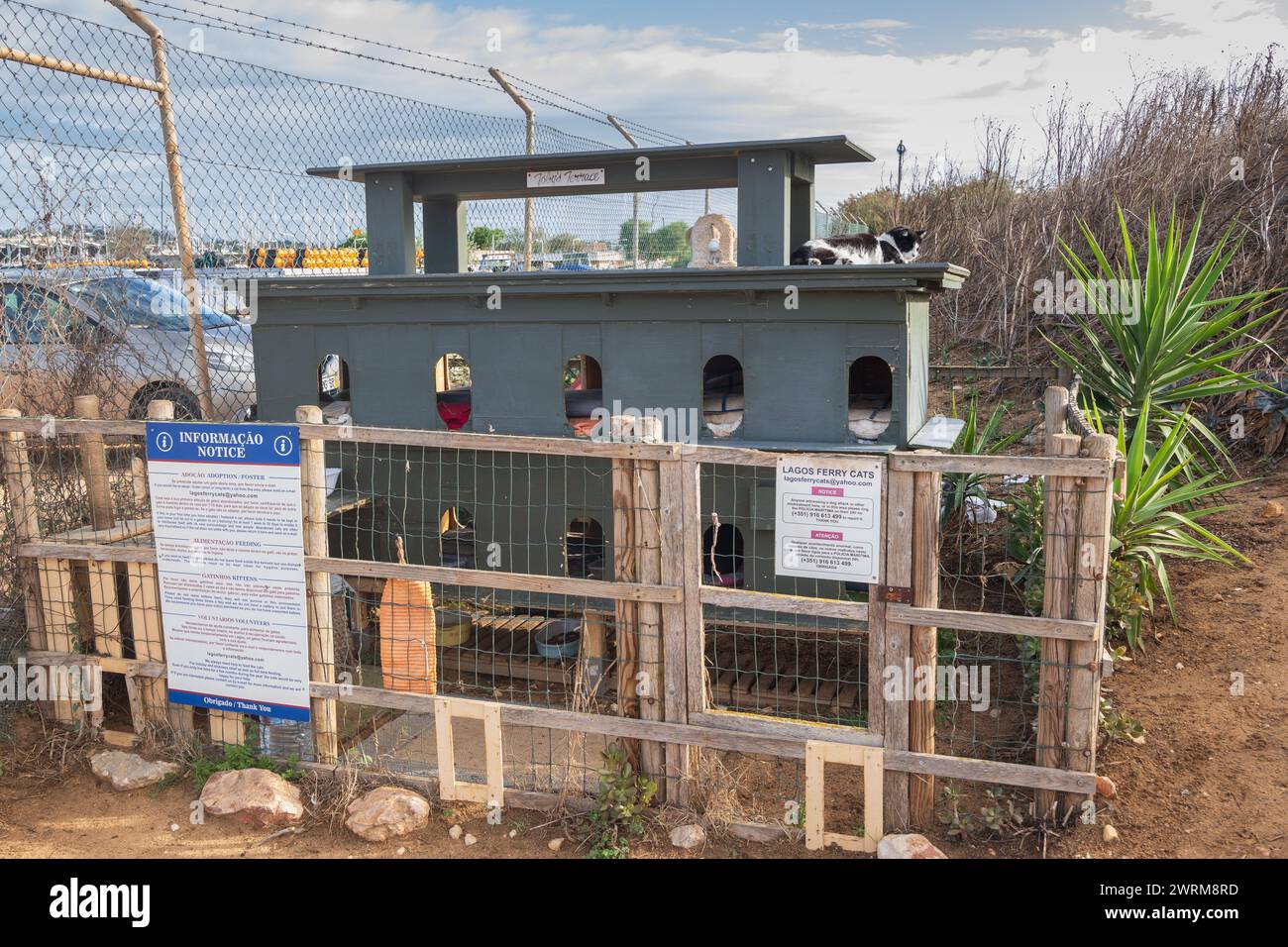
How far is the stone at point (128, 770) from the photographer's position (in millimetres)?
5270

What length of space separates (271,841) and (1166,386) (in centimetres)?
709

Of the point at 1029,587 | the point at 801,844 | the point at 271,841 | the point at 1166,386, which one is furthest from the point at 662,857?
the point at 1166,386

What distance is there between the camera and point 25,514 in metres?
5.79

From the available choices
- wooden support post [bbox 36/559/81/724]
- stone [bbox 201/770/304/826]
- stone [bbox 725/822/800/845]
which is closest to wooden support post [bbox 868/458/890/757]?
stone [bbox 725/822/800/845]

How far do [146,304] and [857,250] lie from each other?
6298mm

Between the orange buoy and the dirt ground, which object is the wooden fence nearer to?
the dirt ground

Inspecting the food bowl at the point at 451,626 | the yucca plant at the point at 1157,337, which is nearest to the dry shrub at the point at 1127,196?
the yucca plant at the point at 1157,337

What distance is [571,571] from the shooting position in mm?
7488

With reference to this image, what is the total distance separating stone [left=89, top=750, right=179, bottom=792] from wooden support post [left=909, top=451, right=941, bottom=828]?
12.3 feet

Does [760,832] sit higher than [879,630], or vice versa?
[879,630]

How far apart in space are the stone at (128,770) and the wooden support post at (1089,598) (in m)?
Result: 4.39

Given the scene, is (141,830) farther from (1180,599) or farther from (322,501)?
(1180,599)

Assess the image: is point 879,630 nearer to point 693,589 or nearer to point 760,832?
point 693,589

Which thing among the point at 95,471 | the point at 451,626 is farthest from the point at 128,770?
the point at 451,626
